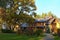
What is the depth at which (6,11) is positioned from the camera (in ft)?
201

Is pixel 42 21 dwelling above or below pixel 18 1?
below

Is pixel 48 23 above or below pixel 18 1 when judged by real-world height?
below

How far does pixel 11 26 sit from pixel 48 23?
55.9 feet

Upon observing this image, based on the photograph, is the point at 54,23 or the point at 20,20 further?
the point at 54,23

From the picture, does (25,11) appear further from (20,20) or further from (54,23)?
(54,23)

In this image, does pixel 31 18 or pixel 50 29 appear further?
pixel 50 29

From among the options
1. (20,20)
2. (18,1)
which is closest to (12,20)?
(20,20)

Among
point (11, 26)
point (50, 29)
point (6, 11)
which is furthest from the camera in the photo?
point (50, 29)

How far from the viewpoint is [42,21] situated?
78.9 m

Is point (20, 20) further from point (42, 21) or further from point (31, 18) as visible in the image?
point (42, 21)

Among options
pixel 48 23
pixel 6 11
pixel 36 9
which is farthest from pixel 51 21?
pixel 6 11

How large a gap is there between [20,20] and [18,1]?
615 cm

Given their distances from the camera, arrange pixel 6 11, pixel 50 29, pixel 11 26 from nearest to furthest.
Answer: pixel 6 11 < pixel 11 26 < pixel 50 29

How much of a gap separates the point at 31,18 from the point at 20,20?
12.4 ft
